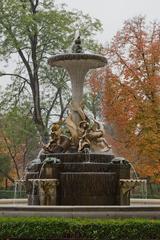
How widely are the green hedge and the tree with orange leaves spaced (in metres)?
13.1

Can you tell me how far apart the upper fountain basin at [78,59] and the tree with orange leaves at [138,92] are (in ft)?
22.2

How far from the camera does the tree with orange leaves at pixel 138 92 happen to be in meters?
24.8

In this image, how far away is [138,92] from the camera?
25969 millimetres

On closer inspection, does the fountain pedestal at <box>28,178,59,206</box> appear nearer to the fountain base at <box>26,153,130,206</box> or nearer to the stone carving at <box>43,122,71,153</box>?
the fountain base at <box>26,153,130,206</box>

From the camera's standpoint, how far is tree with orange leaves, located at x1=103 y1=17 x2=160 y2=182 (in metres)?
24.8

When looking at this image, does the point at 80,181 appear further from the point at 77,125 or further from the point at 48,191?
the point at 77,125

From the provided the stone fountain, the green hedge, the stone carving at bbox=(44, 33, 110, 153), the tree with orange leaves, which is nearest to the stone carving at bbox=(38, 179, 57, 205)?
the stone fountain

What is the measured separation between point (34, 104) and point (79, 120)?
1413cm

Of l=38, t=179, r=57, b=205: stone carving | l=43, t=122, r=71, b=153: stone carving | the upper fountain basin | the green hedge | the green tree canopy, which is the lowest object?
the green hedge

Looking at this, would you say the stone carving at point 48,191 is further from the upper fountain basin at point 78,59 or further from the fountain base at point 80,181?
the upper fountain basin at point 78,59

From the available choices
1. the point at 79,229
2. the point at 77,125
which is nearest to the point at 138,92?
the point at 77,125

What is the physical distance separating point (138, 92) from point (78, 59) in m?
8.50

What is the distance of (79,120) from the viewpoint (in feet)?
60.6

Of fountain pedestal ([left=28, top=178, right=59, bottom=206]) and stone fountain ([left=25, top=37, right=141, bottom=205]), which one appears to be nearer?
fountain pedestal ([left=28, top=178, right=59, bottom=206])
